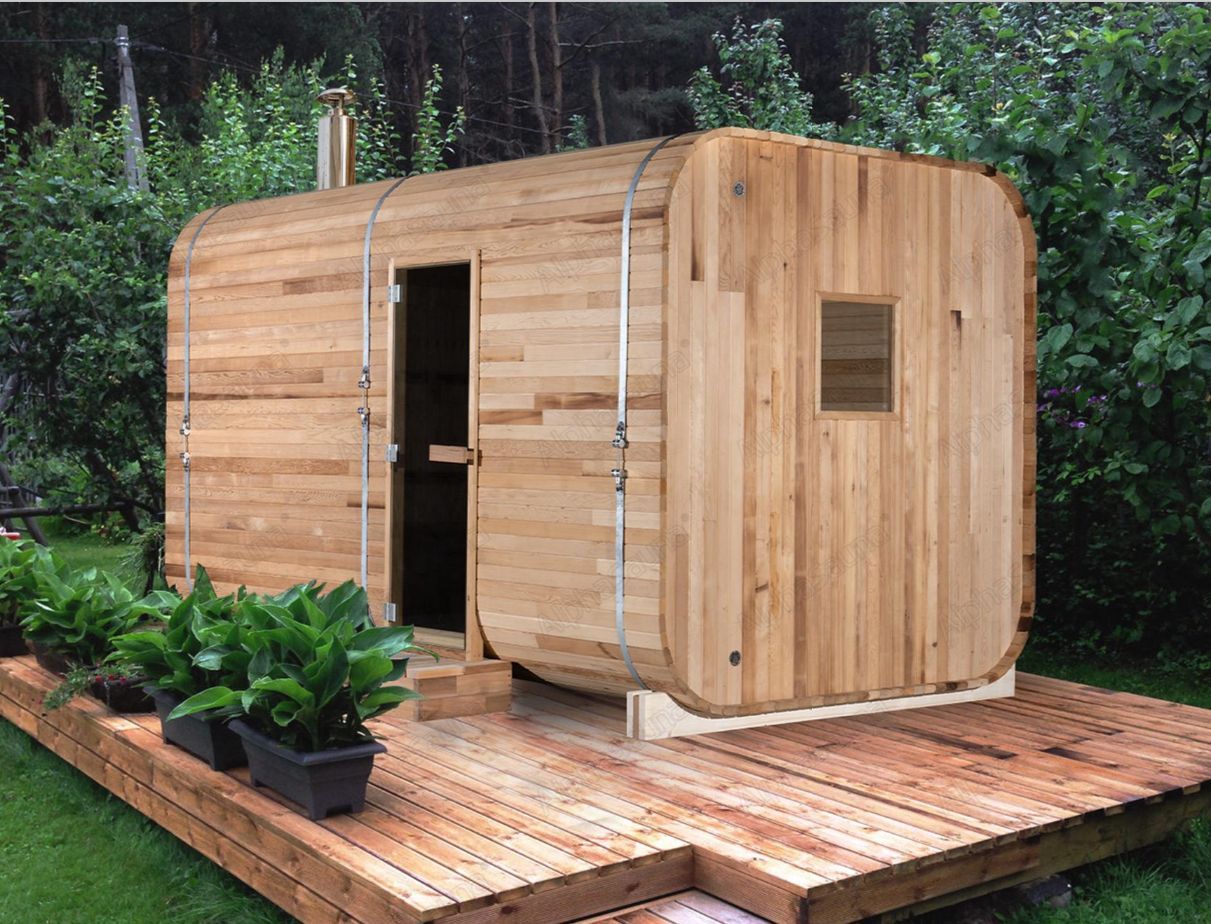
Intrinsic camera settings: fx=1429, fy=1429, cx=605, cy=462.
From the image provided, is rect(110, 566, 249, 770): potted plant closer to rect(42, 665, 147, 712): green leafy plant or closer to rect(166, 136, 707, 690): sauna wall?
rect(42, 665, 147, 712): green leafy plant

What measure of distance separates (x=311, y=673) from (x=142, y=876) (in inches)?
51.1

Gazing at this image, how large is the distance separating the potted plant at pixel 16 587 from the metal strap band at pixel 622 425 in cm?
288

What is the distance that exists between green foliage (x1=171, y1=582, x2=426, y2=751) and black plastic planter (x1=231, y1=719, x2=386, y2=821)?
5 centimetres

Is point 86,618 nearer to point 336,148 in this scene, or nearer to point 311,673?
point 311,673

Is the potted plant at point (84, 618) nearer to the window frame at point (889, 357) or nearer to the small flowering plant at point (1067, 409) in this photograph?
the window frame at point (889, 357)

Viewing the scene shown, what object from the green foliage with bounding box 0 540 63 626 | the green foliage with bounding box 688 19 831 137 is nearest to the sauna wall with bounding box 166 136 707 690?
the green foliage with bounding box 0 540 63 626

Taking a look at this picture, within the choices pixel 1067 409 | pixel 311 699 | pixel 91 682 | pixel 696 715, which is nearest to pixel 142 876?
pixel 91 682

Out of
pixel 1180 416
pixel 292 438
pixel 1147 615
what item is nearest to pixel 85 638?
pixel 292 438

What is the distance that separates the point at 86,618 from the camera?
5.70 m

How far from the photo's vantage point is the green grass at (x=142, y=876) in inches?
170

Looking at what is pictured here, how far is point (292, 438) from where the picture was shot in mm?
6371

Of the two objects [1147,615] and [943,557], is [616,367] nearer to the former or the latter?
[943,557]

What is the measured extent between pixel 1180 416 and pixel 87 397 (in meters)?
6.26

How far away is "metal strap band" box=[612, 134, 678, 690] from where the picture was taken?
16.6 feet
